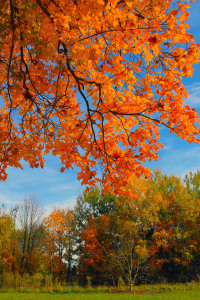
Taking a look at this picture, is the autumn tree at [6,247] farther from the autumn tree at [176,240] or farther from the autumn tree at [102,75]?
the autumn tree at [102,75]

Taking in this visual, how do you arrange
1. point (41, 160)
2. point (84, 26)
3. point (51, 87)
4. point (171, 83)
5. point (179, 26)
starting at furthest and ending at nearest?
point (41, 160)
point (51, 87)
point (171, 83)
point (84, 26)
point (179, 26)

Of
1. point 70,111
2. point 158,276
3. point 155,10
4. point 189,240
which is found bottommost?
point 158,276

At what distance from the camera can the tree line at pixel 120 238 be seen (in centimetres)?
2231

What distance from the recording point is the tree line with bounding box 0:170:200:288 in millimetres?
22312

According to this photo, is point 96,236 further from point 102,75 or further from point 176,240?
point 102,75

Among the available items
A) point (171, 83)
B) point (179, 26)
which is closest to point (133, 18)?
point (179, 26)

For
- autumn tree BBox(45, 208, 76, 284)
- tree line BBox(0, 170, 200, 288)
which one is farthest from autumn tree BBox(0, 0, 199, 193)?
autumn tree BBox(45, 208, 76, 284)

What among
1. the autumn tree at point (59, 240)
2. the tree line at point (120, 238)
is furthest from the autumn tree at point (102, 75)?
the autumn tree at point (59, 240)

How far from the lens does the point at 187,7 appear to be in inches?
151

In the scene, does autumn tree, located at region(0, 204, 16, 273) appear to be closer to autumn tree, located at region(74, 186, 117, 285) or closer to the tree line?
the tree line

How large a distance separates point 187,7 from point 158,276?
79.1 ft

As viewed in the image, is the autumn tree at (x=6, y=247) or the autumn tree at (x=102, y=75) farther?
the autumn tree at (x=6, y=247)

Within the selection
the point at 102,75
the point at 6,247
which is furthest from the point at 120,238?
the point at 102,75

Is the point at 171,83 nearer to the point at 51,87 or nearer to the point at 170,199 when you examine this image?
the point at 51,87
